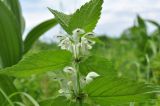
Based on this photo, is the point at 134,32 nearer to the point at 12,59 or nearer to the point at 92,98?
the point at 12,59

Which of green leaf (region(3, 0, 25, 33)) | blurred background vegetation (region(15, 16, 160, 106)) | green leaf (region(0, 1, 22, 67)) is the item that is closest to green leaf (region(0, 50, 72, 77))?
green leaf (region(0, 1, 22, 67))

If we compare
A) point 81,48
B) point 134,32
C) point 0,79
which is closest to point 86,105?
point 81,48

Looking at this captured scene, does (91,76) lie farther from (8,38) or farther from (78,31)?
(8,38)

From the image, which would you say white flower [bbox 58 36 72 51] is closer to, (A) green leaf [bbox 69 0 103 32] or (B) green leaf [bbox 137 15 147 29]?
(A) green leaf [bbox 69 0 103 32]

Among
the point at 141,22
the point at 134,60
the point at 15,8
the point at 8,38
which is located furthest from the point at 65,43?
the point at 141,22

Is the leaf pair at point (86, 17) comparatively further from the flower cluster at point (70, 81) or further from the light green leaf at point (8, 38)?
the light green leaf at point (8, 38)

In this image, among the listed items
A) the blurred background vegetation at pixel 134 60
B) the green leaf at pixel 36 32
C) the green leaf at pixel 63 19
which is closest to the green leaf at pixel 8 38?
the green leaf at pixel 36 32

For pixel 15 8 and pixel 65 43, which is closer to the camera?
pixel 65 43
